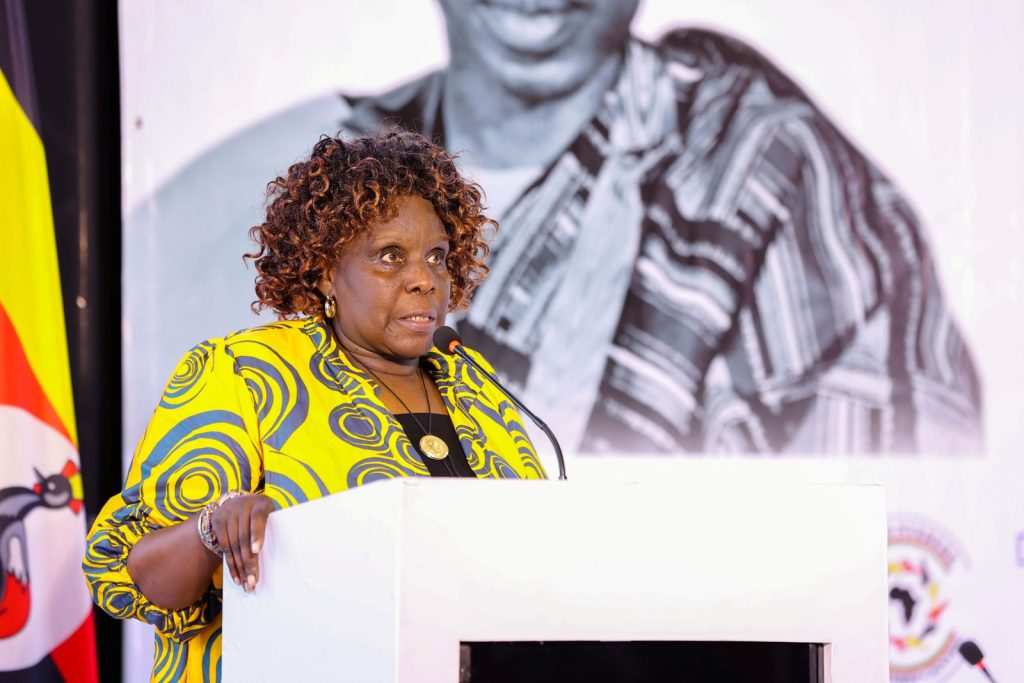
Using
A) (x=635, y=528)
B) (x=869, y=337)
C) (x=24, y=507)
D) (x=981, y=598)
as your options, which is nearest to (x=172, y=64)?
(x=24, y=507)

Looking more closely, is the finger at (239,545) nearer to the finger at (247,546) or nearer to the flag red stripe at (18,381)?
Answer: the finger at (247,546)

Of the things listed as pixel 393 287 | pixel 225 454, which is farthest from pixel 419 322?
pixel 225 454

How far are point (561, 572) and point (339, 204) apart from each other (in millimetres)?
950

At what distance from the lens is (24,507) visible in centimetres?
274

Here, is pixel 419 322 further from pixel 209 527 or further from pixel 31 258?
pixel 31 258

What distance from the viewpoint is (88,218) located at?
114 inches

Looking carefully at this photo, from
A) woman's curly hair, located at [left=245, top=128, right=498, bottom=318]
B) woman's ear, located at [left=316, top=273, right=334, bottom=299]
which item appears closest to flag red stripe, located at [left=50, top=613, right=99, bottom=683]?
woman's curly hair, located at [left=245, top=128, right=498, bottom=318]

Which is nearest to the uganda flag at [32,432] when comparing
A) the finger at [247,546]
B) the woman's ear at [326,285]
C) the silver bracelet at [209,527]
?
the woman's ear at [326,285]

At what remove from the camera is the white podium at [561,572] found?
1179 millimetres

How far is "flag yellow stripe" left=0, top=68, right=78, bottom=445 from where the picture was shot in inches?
109

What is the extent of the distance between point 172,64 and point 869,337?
196cm

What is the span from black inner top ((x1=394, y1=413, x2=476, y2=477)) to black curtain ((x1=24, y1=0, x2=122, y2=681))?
122 cm

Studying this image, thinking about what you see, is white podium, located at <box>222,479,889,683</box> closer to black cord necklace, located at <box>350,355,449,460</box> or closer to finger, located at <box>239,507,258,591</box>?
finger, located at <box>239,507,258,591</box>

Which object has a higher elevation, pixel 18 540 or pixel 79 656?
pixel 18 540
